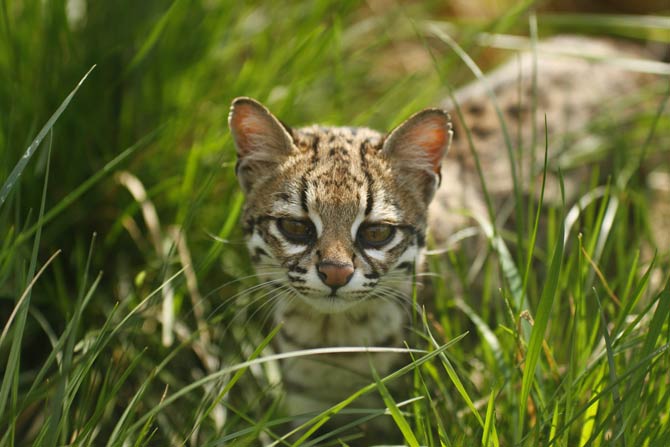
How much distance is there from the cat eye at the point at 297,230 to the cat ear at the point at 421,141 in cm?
48

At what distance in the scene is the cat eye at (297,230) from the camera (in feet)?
10.2

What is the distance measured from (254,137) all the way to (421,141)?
69 centimetres

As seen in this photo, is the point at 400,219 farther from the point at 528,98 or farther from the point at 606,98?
the point at 606,98

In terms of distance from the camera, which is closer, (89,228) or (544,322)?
(544,322)

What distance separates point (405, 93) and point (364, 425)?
2.66 m

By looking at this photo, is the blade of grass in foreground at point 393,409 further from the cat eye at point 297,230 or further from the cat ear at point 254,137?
the cat ear at point 254,137

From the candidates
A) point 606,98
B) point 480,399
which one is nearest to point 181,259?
point 480,399

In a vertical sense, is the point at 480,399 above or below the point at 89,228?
below

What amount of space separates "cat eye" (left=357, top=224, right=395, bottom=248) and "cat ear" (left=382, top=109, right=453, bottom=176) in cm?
33

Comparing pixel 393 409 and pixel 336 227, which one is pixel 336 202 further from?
pixel 393 409

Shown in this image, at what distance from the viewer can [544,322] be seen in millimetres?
2648

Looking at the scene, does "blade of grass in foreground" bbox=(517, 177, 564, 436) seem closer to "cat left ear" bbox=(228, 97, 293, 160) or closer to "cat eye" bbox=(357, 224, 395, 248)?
"cat eye" bbox=(357, 224, 395, 248)

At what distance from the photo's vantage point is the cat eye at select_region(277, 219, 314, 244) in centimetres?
310

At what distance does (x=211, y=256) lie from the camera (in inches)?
129
